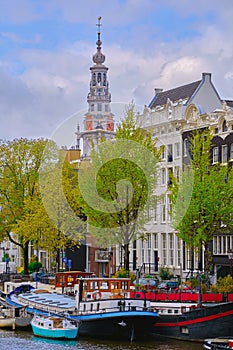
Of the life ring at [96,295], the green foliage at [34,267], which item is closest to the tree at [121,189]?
the life ring at [96,295]

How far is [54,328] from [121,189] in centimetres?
1223

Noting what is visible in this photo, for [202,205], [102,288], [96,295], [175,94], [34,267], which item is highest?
[175,94]

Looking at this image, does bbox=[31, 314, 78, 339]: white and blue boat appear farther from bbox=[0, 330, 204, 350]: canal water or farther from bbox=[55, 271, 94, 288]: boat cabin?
bbox=[55, 271, 94, 288]: boat cabin

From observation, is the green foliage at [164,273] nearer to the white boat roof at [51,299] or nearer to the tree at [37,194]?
the tree at [37,194]

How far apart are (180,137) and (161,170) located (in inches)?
160

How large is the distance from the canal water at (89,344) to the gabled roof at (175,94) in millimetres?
35061

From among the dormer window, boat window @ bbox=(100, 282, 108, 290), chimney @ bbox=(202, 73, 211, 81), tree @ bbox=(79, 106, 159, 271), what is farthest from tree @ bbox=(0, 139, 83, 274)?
boat window @ bbox=(100, 282, 108, 290)

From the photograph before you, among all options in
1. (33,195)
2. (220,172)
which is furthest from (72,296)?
(33,195)

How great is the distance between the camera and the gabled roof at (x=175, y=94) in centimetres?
8431

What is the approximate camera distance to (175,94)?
288 ft

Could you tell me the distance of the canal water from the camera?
50.2m

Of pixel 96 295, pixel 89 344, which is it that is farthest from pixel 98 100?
pixel 89 344

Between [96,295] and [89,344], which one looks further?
[96,295]

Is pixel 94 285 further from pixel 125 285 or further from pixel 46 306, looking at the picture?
pixel 46 306
